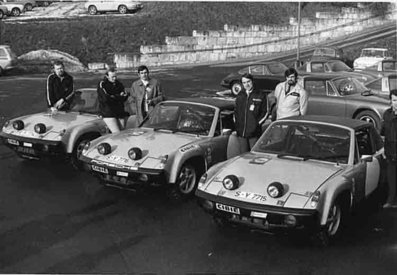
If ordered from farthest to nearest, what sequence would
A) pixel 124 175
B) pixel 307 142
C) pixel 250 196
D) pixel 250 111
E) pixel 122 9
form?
pixel 122 9 < pixel 250 111 < pixel 124 175 < pixel 307 142 < pixel 250 196

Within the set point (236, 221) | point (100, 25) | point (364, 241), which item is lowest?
point (364, 241)

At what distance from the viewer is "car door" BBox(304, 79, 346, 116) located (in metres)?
12.2

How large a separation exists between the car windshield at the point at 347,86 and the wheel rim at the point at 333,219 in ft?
23.7

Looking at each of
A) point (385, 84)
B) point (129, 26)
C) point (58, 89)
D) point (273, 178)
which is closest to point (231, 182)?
point (273, 178)

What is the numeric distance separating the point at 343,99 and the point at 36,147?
7387mm

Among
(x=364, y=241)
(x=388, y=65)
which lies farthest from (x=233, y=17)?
(x=364, y=241)

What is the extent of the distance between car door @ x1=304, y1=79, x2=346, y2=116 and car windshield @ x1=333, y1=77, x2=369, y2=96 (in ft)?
0.58

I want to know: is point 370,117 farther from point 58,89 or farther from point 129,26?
point 129,26

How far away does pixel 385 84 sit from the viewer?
553 inches

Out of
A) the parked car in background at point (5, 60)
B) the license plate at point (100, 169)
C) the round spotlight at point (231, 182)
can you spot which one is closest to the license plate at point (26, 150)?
the license plate at point (100, 169)

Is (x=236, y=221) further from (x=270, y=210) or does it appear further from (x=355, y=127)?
(x=355, y=127)

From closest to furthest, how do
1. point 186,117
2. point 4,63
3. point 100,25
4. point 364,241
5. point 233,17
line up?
point 364,241 → point 186,117 → point 4,63 → point 100,25 → point 233,17

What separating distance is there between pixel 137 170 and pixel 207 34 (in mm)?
26484

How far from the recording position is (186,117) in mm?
7852
